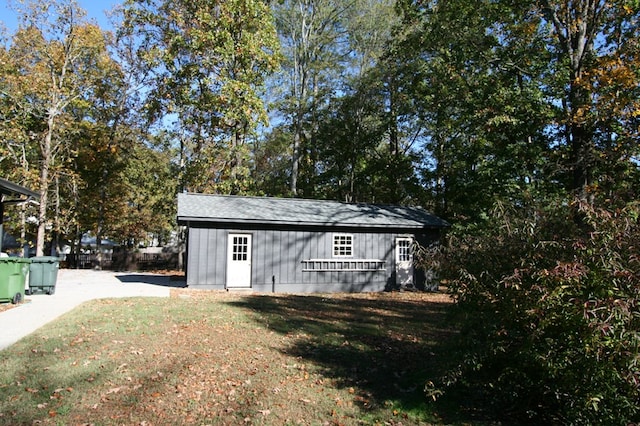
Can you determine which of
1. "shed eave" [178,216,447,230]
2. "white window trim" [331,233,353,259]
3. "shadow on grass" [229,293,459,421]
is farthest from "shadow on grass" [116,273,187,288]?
"white window trim" [331,233,353,259]

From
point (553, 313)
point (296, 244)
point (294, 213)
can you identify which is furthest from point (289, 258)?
point (553, 313)

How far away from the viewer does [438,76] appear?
17.5m

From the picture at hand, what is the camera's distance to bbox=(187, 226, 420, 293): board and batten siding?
15281 millimetres

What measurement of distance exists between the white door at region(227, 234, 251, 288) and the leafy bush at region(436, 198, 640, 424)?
11283 mm

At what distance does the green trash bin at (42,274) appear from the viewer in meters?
12.4

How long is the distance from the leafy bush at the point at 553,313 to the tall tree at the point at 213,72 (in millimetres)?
19244

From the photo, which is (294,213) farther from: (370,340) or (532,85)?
(532,85)

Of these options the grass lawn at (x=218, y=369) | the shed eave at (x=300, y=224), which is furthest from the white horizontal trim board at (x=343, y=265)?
the grass lawn at (x=218, y=369)

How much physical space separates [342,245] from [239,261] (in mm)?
4107

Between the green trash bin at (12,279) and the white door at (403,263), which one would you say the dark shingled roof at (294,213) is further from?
the green trash bin at (12,279)

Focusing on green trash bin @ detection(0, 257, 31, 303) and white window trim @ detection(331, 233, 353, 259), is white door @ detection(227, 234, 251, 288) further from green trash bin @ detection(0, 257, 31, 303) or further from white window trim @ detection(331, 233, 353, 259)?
green trash bin @ detection(0, 257, 31, 303)

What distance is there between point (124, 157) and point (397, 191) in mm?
18338

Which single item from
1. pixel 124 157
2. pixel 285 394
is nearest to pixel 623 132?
pixel 285 394

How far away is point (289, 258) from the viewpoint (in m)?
16.3
